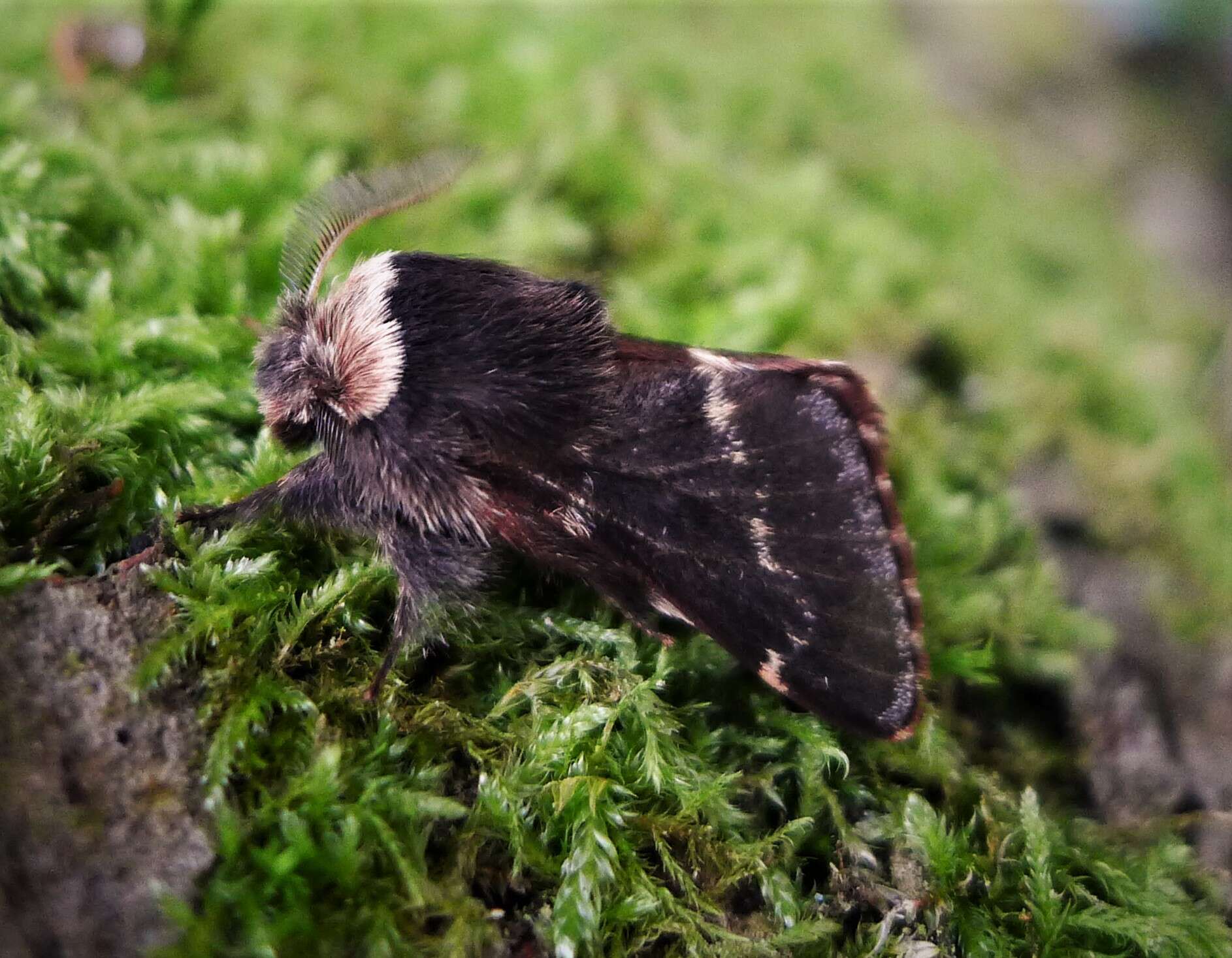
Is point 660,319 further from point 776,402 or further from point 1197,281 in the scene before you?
point 1197,281

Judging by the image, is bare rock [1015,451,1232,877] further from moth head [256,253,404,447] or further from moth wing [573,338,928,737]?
moth head [256,253,404,447]

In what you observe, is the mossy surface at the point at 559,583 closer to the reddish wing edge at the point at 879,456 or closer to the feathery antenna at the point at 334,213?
the feathery antenna at the point at 334,213

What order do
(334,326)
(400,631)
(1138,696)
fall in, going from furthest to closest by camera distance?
1. (1138,696)
2. (334,326)
3. (400,631)

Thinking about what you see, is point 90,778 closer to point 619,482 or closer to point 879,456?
point 619,482

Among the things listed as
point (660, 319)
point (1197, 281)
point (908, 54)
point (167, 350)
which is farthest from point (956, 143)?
point (167, 350)

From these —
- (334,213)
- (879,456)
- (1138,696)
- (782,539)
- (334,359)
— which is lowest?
(1138,696)

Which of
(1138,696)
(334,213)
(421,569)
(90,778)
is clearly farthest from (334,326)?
(1138,696)
